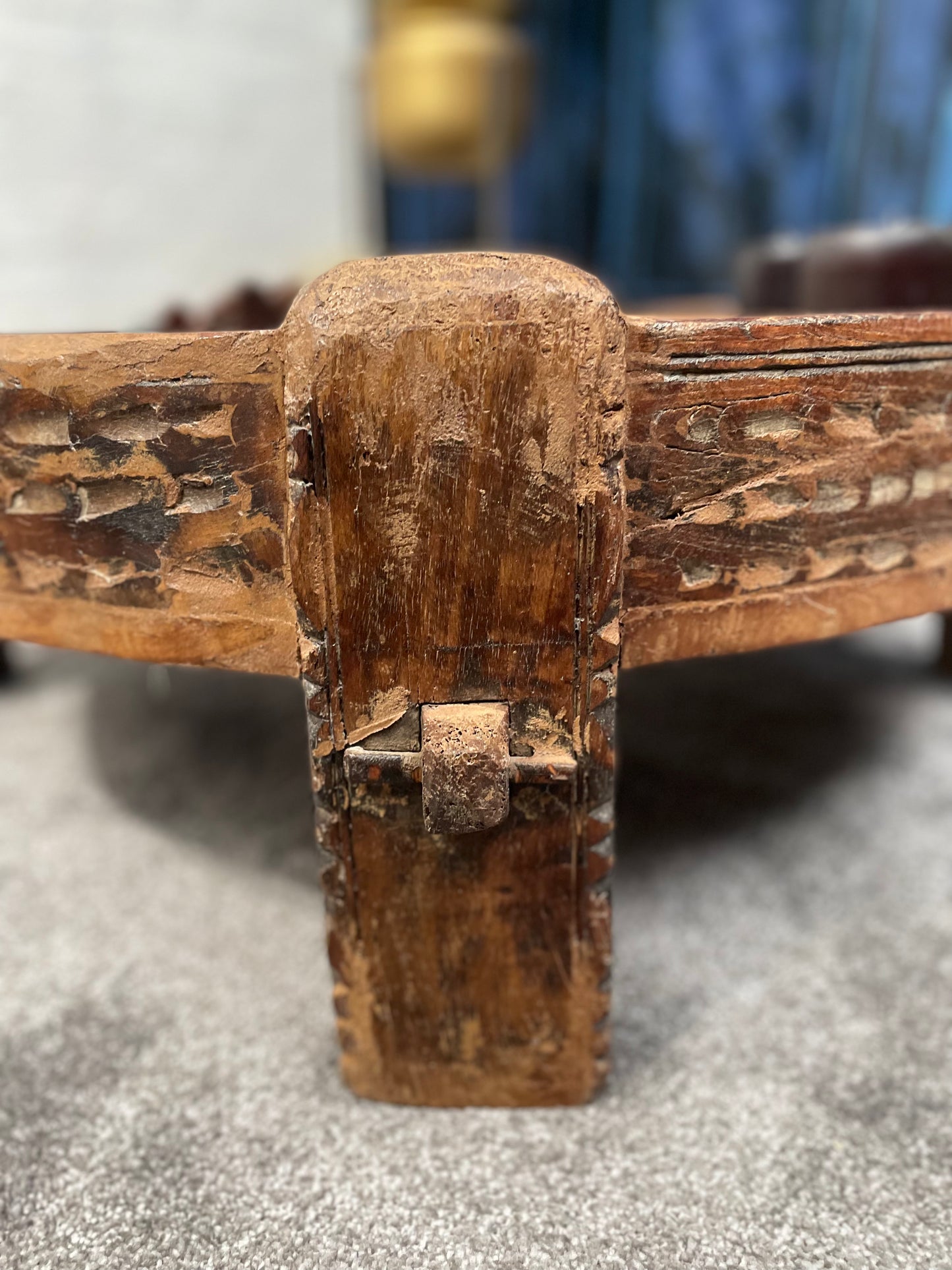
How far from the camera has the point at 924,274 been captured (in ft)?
A: 4.42

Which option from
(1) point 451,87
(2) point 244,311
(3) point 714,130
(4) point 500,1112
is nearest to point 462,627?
(4) point 500,1112

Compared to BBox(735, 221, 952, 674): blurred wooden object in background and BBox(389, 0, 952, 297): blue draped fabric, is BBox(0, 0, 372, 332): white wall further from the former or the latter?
BBox(735, 221, 952, 674): blurred wooden object in background

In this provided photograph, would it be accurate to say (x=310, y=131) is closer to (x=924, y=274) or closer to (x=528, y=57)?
(x=528, y=57)

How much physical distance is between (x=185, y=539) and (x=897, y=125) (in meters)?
2.05

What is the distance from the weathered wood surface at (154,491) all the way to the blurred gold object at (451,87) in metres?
2.18

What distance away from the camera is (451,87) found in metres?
2.44

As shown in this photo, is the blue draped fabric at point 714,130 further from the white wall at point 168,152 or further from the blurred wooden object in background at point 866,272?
the blurred wooden object in background at point 866,272

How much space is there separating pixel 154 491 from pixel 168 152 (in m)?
2.21

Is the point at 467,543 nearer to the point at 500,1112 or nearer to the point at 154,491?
the point at 154,491

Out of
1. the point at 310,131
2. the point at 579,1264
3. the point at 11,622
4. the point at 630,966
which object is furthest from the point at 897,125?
the point at 579,1264

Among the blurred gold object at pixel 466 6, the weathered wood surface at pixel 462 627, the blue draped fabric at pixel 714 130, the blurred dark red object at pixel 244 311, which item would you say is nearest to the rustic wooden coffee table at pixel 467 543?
the weathered wood surface at pixel 462 627

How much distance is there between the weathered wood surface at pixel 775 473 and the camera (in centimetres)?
62

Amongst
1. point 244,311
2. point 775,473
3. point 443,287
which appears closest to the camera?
point 443,287

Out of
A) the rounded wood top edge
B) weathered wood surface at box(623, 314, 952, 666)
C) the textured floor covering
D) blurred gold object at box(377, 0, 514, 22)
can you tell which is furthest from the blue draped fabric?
the rounded wood top edge
